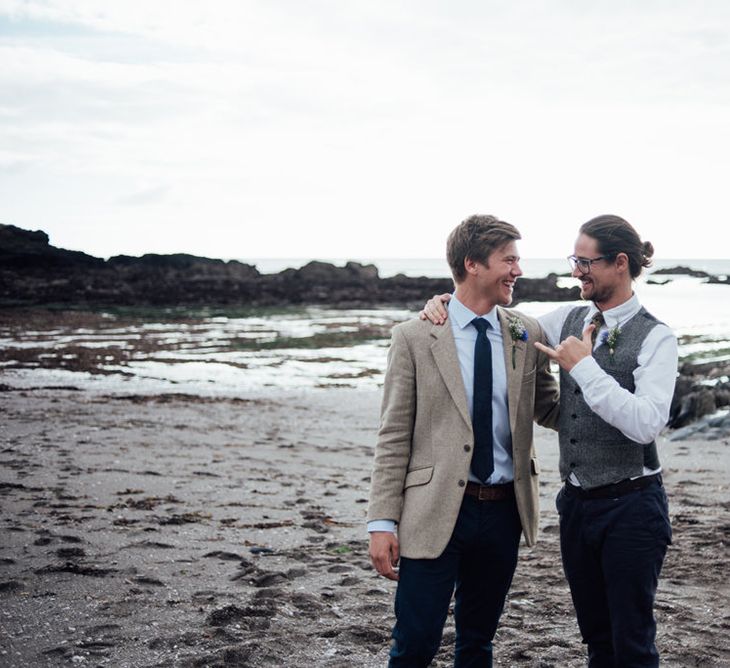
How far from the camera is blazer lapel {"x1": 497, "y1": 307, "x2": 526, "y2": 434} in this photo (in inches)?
121

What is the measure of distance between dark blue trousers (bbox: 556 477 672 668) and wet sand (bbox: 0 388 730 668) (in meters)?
1.34

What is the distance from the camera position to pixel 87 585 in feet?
16.5

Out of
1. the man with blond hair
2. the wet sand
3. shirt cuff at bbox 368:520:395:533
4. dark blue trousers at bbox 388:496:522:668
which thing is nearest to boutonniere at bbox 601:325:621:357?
the man with blond hair

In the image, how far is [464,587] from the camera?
3.16m

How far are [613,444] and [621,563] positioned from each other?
1.35ft

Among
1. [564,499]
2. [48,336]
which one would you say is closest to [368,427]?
[564,499]

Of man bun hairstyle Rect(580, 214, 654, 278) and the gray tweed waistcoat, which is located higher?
man bun hairstyle Rect(580, 214, 654, 278)

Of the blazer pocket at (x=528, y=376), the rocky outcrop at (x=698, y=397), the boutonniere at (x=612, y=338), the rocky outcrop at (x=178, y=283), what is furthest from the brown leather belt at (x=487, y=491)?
the rocky outcrop at (x=178, y=283)

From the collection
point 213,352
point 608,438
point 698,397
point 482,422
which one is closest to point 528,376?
point 482,422

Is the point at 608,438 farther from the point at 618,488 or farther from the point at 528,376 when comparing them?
the point at 528,376

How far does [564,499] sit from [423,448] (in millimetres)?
563

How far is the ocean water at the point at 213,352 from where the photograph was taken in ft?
54.2

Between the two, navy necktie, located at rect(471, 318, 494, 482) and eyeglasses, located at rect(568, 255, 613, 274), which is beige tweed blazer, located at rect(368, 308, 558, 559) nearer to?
navy necktie, located at rect(471, 318, 494, 482)

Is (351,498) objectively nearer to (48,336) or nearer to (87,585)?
(87,585)
